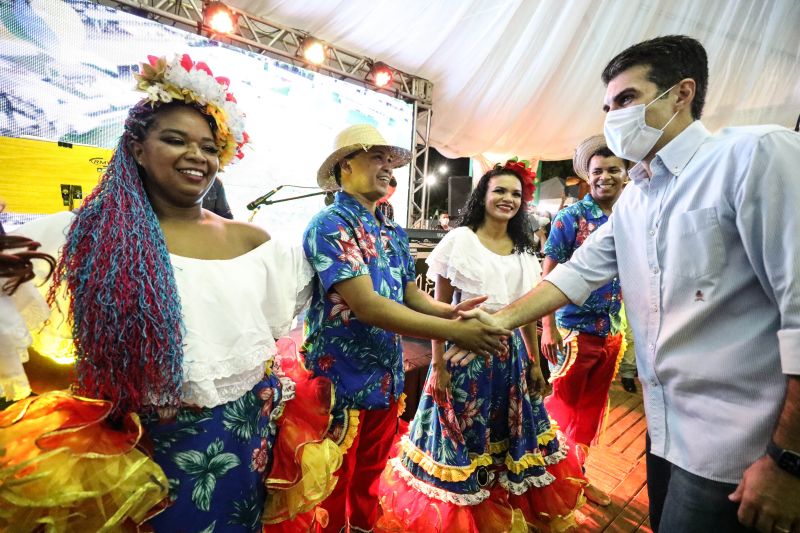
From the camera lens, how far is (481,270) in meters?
2.07

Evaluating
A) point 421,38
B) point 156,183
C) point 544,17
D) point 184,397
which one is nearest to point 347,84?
point 421,38

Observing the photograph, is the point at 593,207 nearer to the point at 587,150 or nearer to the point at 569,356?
the point at 587,150

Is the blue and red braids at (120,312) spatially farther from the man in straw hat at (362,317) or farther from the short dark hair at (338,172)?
the short dark hair at (338,172)

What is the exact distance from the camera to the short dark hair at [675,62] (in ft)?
4.40

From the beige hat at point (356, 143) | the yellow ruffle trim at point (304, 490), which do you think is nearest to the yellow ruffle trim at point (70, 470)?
the yellow ruffle trim at point (304, 490)

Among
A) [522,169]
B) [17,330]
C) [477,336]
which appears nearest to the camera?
[17,330]

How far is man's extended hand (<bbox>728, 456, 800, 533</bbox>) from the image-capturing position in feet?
2.96

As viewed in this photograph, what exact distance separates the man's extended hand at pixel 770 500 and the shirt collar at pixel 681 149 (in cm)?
84

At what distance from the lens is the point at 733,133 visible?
116cm

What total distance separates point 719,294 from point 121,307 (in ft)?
5.06

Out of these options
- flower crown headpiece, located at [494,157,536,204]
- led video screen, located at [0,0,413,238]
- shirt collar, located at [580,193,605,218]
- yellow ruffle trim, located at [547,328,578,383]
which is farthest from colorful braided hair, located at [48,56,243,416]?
shirt collar, located at [580,193,605,218]

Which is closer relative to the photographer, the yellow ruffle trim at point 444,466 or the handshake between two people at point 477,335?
the handshake between two people at point 477,335

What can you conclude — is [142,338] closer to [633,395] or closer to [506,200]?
[506,200]

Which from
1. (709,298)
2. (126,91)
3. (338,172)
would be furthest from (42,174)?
(709,298)
